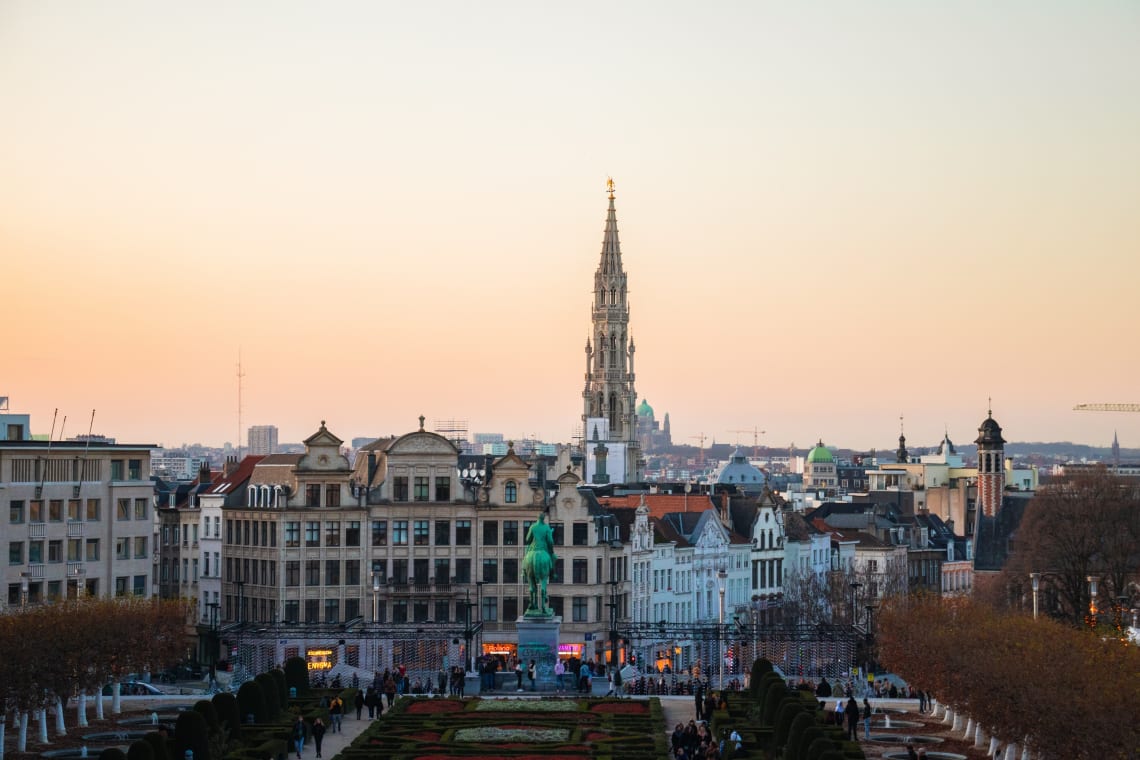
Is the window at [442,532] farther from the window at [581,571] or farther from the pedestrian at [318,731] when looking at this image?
the pedestrian at [318,731]

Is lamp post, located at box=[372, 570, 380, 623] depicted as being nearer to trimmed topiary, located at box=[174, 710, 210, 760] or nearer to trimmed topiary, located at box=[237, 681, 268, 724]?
trimmed topiary, located at box=[237, 681, 268, 724]

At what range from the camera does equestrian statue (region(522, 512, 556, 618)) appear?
9938 cm

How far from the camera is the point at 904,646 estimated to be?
91.1m

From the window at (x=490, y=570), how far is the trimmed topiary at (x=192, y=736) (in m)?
58.4

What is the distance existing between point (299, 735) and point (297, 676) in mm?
14296

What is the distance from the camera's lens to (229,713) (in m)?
79.4

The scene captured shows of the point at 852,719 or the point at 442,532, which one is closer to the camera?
the point at 852,719

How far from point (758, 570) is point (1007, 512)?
3739 centimetres

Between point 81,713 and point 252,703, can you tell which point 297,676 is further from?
point 252,703

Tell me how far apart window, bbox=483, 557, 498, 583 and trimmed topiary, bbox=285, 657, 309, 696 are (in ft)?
116

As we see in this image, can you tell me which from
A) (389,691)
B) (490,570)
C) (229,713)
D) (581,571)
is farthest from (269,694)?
(581,571)

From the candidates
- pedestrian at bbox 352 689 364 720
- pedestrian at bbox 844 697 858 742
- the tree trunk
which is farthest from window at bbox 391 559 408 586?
pedestrian at bbox 844 697 858 742

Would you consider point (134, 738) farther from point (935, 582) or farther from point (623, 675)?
point (935, 582)

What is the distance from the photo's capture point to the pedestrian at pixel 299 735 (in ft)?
263
